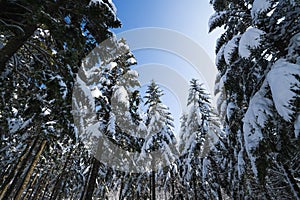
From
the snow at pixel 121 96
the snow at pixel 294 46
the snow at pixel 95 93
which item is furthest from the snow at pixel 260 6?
the snow at pixel 121 96

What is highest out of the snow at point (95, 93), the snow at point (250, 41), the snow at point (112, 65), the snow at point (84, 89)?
the snow at point (112, 65)

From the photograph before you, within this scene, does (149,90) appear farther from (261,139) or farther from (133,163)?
(261,139)

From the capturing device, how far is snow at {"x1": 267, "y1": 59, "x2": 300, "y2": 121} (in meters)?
3.36

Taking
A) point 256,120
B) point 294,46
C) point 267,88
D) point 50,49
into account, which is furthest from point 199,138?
point 50,49

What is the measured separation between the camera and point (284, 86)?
348 cm

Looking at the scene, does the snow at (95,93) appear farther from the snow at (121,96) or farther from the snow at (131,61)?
the snow at (131,61)

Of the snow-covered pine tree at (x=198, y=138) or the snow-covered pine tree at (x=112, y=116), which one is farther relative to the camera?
the snow-covered pine tree at (x=198, y=138)

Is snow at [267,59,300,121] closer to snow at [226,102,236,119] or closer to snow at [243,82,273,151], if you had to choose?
snow at [243,82,273,151]

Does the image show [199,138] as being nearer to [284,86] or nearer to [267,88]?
[267,88]

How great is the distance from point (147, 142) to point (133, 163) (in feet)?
7.27

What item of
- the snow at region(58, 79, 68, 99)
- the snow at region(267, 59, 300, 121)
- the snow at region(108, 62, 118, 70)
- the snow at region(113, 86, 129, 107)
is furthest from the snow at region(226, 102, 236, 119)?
the snow at region(108, 62, 118, 70)

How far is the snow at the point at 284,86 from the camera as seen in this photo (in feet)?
11.0

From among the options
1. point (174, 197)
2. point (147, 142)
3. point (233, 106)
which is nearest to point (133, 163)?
point (147, 142)

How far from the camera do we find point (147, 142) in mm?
14578
